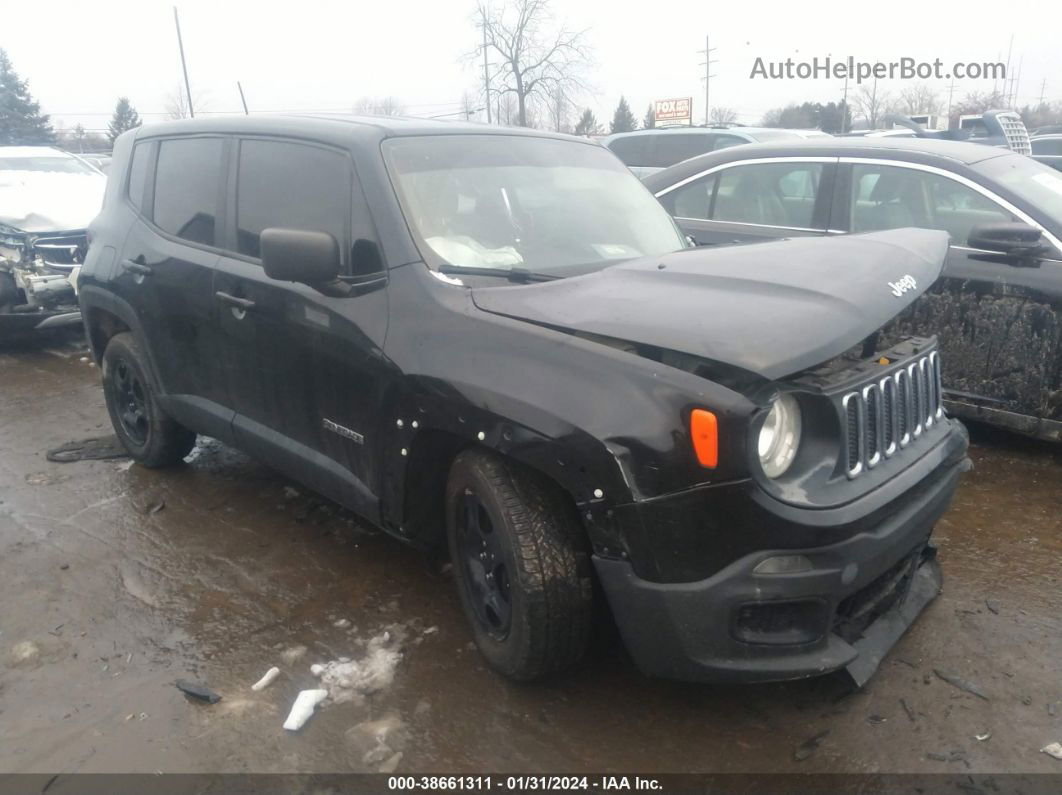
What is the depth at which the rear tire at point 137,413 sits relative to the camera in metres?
4.63

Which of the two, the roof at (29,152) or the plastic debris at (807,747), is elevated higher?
the roof at (29,152)

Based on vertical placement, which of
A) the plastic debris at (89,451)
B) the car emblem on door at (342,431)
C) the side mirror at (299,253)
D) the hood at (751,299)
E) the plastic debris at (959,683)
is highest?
the side mirror at (299,253)

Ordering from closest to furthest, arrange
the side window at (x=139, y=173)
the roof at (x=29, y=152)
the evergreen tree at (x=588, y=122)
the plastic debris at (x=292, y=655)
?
1. the plastic debris at (x=292, y=655)
2. the side window at (x=139, y=173)
3. the roof at (x=29, y=152)
4. the evergreen tree at (x=588, y=122)

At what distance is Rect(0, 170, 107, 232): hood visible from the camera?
796 cm

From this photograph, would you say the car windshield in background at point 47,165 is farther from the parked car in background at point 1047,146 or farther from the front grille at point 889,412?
the parked car in background at point 1047,146

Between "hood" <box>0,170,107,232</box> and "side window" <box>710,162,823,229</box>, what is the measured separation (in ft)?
17.3

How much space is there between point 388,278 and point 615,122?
55.3m

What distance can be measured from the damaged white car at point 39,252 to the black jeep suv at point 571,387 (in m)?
4.38

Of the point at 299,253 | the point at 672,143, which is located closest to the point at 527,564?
the point at 299,253

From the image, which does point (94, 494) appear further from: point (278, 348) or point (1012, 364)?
point (1012, 364)

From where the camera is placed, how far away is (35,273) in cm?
769

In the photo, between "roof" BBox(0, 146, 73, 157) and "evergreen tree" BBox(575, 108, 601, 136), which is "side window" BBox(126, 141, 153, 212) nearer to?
"roof" BBox(0, 146, 73, 157)

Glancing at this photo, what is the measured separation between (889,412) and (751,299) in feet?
1.93

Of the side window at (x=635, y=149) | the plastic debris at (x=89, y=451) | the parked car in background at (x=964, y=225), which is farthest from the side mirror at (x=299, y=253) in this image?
the side window at (x=635, y=149)
